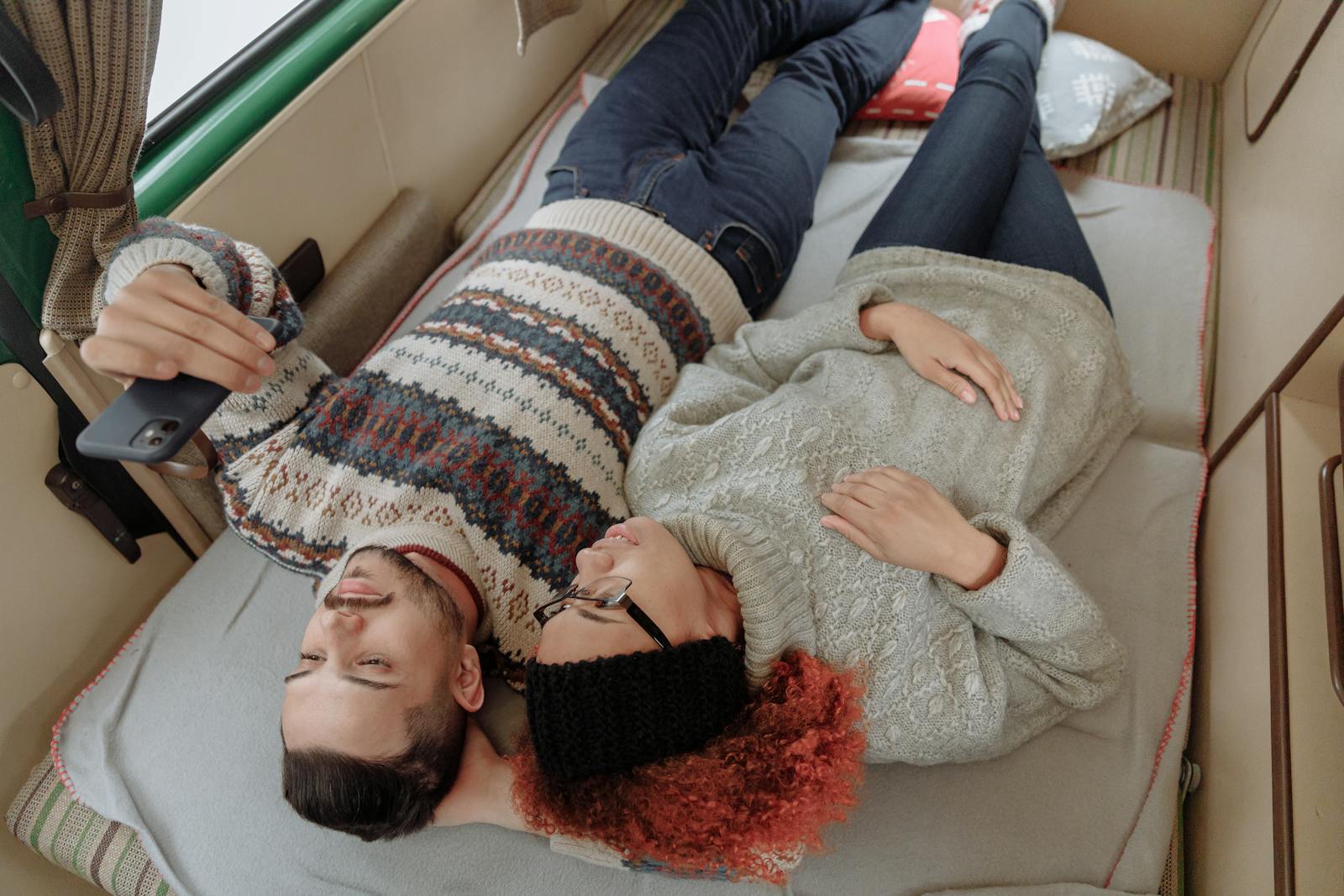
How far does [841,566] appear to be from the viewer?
2.90 feet

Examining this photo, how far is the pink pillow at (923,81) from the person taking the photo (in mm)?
1626

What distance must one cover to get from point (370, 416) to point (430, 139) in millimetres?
743

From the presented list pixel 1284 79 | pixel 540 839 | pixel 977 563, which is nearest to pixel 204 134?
pixel 540 839

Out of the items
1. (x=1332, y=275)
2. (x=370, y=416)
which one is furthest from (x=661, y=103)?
(x=1332, y=275)

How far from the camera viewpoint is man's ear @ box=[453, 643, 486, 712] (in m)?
0.85

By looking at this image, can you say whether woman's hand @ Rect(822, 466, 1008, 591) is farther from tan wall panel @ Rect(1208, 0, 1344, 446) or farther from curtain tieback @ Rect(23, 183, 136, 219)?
curtain tieback @ Rect(23, 183, 136, 219)

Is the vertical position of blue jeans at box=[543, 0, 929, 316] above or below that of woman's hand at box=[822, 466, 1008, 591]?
above

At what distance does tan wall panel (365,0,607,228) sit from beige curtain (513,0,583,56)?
128 mm

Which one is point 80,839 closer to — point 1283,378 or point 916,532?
point 916,532

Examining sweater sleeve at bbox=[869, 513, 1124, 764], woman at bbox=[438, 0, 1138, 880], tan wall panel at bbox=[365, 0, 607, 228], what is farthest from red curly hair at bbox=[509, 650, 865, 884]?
tan wall panel at bbox=[365, 0, 607, 228]

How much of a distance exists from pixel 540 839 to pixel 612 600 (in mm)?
305

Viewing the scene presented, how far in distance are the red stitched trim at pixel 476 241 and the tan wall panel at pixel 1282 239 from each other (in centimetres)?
128

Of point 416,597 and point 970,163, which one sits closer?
point 416,597

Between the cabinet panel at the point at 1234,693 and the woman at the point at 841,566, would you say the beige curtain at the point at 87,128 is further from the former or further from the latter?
the cabinet panel at the point at 1234,693
